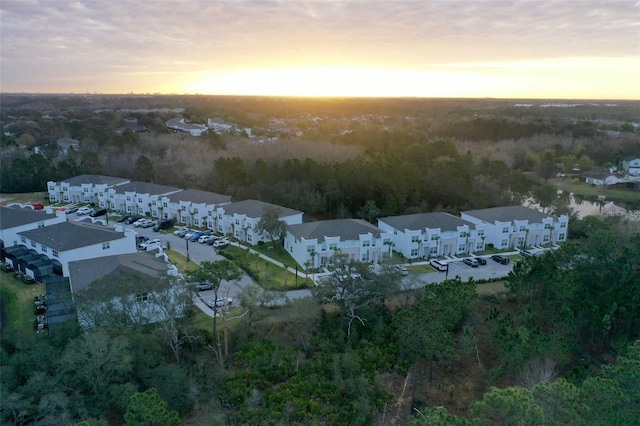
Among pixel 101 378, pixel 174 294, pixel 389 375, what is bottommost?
pixel 389 375

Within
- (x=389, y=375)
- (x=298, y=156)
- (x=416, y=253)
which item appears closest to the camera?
(x=389, y=375)

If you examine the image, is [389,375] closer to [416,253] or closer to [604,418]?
[604,418]

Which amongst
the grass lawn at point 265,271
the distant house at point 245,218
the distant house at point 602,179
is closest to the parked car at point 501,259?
the grass lawn at point 265,271

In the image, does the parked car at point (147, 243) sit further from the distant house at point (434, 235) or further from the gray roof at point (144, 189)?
the distant house at point (434, 235)

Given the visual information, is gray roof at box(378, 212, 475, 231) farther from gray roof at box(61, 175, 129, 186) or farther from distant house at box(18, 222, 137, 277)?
gray roof at box(61, 175, 129, 186)

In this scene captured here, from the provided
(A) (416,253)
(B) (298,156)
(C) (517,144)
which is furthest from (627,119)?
(A) (416,253)

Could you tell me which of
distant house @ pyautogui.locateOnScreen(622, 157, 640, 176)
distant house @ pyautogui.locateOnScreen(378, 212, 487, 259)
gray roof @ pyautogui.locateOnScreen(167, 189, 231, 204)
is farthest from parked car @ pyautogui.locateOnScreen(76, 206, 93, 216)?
distant house @ pyautogui.locateOnScreen(622, 157, 640, 176)
